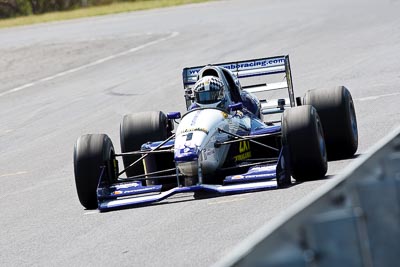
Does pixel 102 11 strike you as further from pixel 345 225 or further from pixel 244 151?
pixel 345 225

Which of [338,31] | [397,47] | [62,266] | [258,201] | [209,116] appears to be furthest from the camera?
[338,31]

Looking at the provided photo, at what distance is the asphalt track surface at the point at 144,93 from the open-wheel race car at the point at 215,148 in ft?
0.66

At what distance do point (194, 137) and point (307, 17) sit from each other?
83.7ft

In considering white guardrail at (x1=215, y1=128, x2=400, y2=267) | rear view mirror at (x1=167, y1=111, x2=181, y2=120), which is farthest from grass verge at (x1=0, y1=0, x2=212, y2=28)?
white guardrail at (x1=215, y1=128, x2=400, y2=267)

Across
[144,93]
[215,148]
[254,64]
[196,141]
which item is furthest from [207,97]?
[144,93]

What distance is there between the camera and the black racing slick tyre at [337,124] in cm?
1256

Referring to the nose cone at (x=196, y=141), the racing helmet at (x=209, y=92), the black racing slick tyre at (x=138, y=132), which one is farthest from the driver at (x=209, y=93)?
the black racing slick tyre at (x=138, y=132)

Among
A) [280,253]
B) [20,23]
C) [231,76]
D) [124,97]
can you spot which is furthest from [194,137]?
[20,23]

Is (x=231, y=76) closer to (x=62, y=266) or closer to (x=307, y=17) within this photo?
(x=62, y=266)

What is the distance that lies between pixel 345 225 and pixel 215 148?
264 inches

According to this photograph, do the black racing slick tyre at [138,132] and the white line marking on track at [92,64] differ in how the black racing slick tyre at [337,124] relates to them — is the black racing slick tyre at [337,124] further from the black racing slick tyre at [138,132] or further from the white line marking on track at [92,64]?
the white line marking on track at [92,64]

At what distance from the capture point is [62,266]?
9.41 meters

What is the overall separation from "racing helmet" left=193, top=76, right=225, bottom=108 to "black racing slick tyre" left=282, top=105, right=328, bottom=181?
1133mm

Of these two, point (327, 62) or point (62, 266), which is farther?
point (327, 62)
